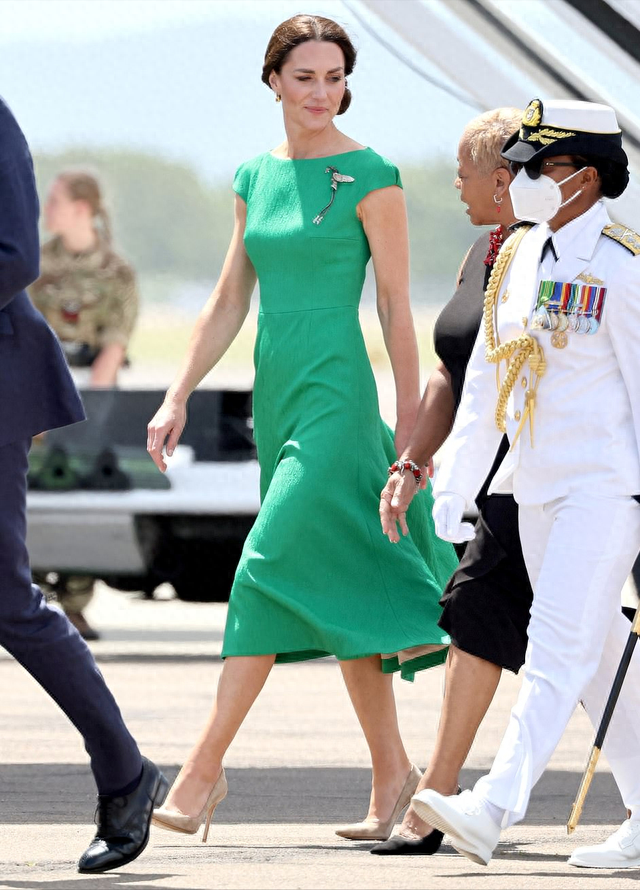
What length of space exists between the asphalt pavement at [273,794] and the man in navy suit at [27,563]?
0.14 m

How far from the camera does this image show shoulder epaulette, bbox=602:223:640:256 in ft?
13.7

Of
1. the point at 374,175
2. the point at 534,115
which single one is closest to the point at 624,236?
the point at 534,115

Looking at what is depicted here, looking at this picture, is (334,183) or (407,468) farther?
(334,183)

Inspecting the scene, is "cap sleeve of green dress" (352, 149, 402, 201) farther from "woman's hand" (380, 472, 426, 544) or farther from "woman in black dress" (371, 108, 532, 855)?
"woman's hand" (380, 472, 426, 544)

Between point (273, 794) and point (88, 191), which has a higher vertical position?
point (88, 191)

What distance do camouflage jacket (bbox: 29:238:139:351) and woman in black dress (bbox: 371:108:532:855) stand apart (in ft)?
16.3

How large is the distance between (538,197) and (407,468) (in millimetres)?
712

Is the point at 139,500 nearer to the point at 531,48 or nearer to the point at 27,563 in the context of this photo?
the point at 531,48

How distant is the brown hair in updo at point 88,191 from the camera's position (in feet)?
32.7

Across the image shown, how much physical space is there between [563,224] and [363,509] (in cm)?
92

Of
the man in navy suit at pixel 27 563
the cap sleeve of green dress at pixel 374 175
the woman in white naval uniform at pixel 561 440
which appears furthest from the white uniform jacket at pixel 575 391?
the man in navy suit at pixel 27 563

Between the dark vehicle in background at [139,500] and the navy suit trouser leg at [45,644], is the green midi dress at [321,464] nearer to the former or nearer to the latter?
the navy suit trouser leg at [45,644]

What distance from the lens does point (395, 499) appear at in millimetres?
4602

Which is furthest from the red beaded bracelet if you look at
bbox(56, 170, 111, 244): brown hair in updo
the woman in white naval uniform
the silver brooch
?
bbox(56, 170, 111, 244): brown hair in updo
